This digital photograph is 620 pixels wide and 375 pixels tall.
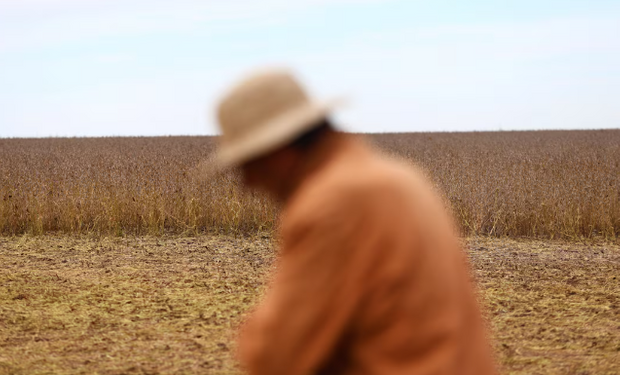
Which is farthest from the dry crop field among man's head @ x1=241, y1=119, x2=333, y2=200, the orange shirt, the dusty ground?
the orange shirt

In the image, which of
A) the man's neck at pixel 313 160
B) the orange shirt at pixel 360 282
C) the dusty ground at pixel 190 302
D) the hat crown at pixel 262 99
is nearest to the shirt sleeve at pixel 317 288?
the orange shirt at pixel 360 282

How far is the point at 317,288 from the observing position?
1.55 meters

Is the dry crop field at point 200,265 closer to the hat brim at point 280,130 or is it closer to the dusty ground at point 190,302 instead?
the dusty ground at point 190,302

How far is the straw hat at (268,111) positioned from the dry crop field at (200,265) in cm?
35

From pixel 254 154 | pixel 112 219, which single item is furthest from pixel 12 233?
pixel 254 154

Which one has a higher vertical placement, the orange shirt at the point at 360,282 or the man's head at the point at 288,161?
the man's head at the point at 288,161

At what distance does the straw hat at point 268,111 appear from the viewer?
1648mm

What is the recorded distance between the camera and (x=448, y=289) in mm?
1664

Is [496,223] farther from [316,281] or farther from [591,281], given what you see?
[316,281]

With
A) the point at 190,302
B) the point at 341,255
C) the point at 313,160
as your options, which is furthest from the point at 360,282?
the point at 190,302

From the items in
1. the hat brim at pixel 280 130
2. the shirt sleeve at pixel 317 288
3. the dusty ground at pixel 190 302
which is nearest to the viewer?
the shirt sleeve at pixel 317 288

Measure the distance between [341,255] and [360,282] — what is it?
7cm

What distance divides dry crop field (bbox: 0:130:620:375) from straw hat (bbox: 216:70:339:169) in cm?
35

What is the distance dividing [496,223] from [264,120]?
10646 mm
